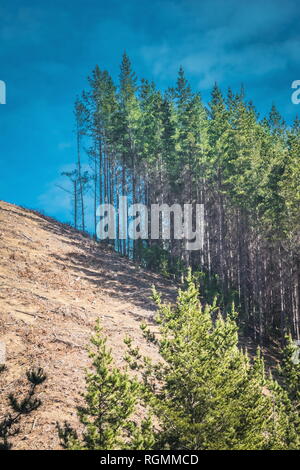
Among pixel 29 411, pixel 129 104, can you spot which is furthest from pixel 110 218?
pixel 29 411

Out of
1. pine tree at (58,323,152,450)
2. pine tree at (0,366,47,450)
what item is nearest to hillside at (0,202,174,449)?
pine tree at (0,366,47,450)

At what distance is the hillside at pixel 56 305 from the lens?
10414 mm

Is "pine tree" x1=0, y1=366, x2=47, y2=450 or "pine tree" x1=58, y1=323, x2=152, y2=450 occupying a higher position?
"pine tree" x1=58, y1=323, x2=152, y2=450

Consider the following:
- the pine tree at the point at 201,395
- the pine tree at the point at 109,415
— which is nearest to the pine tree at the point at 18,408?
the pine tree at the point at 109,415

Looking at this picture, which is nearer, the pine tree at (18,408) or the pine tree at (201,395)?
the pine tree at (201,395)

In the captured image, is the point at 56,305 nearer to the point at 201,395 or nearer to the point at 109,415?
the point at 109,415

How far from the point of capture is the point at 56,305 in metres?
15.9

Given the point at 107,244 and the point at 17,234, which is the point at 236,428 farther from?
the point at 107,244

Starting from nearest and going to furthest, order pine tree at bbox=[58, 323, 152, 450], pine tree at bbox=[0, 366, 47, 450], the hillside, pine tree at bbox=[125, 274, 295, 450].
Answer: pine tree at bbox=[58, 323, 152, 450]
pine tree at bbox=[125, 274, 295, 450]
pine tree at bbox=[0, 366, 47, 450]
the hillside

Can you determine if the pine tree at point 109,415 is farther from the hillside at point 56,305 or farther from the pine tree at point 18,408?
the hillside at point 56,305

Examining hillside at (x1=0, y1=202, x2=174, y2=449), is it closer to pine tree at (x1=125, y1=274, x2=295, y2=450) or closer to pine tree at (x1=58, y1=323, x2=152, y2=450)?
pine tree at (x1=58, y1=323, x2=152, y2=450)

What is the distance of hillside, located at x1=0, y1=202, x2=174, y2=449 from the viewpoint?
10.4 metres

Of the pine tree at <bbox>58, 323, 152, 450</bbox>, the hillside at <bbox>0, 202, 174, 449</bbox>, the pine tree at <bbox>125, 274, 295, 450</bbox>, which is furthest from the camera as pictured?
the hillside at <bbox>0, 202, 174, 449</bbox>
